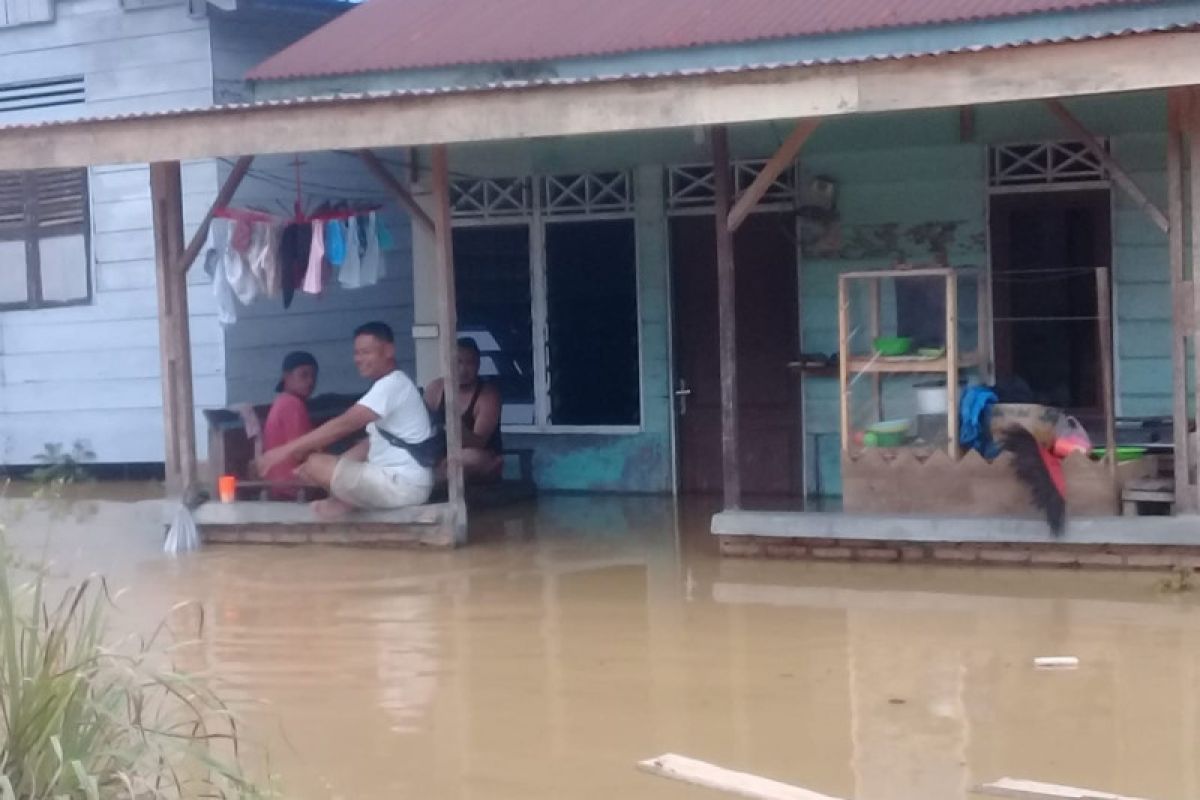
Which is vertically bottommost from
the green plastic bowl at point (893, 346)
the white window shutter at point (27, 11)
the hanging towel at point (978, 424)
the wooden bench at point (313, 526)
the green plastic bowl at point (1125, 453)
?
the wooden bench at point (313, 526)

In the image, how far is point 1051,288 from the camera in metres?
11.9

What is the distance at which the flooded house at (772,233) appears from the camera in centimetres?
965

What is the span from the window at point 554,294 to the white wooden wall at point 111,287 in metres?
2.30

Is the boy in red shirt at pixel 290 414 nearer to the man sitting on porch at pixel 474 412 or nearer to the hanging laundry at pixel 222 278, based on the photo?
the hanging laundry at pixel 222 278

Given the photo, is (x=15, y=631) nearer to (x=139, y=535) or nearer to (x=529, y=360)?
(x=139, y=535)

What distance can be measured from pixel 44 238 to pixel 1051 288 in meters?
8.48

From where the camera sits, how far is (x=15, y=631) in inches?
206

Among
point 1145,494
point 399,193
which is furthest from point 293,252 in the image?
point 1145,494

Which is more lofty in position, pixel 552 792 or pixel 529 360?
pixel 529 360

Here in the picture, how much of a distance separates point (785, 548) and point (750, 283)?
9.97 feet

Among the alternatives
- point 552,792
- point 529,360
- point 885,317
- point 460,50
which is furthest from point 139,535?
point 552,792

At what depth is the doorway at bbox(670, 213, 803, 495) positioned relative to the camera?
42.4 ft

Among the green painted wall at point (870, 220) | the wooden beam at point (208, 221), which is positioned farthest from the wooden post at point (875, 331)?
the wooden beam at point (208, 221)

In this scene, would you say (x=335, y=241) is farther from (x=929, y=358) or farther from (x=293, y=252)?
(x=929, y=358)
